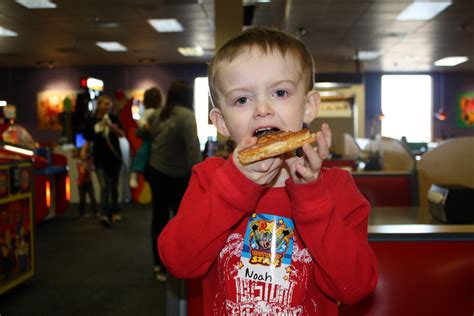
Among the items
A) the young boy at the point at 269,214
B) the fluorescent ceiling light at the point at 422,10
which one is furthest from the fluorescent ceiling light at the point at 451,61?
the young boy at the point at 269,214

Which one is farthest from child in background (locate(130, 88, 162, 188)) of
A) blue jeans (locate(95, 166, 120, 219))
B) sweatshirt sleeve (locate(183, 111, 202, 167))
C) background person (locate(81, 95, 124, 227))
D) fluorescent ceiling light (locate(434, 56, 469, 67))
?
fluorescent ceiling light (locate(434, 56, 469, 67))

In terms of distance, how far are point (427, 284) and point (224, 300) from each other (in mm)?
711

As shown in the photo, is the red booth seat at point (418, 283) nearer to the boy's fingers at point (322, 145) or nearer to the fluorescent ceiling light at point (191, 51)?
the boy's fingers at point (322, 145)

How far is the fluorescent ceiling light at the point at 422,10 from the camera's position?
A: 7898 mm

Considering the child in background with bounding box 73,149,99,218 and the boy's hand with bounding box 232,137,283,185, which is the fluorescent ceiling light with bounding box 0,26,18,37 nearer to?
the child in background with bounding box 73,149,99,218

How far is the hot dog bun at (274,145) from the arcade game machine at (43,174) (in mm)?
5648

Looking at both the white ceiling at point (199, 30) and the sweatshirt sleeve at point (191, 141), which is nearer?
the sweatshirt sleeve at point (191, 141)

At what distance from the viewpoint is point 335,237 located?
94 centimetres

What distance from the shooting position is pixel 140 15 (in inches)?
338

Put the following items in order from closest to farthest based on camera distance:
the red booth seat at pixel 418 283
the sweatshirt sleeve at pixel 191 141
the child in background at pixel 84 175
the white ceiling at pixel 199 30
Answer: the red booth seat at pixel 418 283, the sweatshirt sleeve at pixel 191 141, the child in background at pixel 84 175, the white ceiling at pixel 199 30

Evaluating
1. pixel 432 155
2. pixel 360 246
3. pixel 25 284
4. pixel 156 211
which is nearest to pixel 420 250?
pixel 360 246

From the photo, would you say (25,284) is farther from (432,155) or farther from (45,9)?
(45,9)

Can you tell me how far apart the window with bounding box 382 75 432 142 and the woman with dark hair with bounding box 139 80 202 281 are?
42.4 feet

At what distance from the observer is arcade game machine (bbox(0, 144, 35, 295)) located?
337cm
